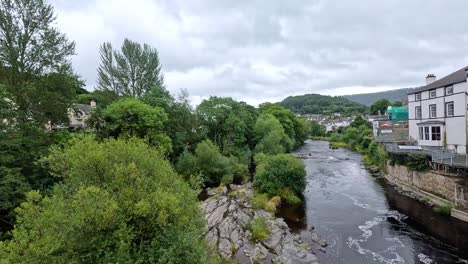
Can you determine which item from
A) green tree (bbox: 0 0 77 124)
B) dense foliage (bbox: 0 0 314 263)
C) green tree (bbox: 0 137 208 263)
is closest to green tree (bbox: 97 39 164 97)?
dense foliage (bbox: 0 0 314 263)

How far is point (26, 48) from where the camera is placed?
65.7 feet

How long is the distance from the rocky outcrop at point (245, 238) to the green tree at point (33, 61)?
14.6 meters

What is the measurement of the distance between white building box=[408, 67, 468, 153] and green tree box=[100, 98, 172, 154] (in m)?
28.3

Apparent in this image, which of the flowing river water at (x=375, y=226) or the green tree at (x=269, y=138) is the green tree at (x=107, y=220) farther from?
the green tree at (x=269, y=138)

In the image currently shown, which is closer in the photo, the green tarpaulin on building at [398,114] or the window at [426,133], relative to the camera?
the window at [426,133]

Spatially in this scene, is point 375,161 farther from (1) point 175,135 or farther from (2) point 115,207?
(2) point 115,207

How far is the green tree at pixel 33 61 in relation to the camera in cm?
1912

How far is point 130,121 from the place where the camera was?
27.8 metres

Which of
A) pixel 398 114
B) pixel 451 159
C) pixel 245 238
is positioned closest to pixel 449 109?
pixel 451 159

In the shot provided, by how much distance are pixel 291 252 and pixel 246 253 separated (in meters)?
2.84

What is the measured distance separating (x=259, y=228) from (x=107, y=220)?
45.2 ft

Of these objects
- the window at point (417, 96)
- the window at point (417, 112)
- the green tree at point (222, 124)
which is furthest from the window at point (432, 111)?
the green tree at point (222, 124)

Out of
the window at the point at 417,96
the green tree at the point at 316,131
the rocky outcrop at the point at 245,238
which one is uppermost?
the window at the point at 417,96

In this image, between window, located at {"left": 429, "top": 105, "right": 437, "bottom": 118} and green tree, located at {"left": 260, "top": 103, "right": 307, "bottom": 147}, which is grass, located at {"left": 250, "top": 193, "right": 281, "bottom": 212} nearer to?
window, located at {"left": 429, "top": 105, "right": 437, "bottom": 118}
